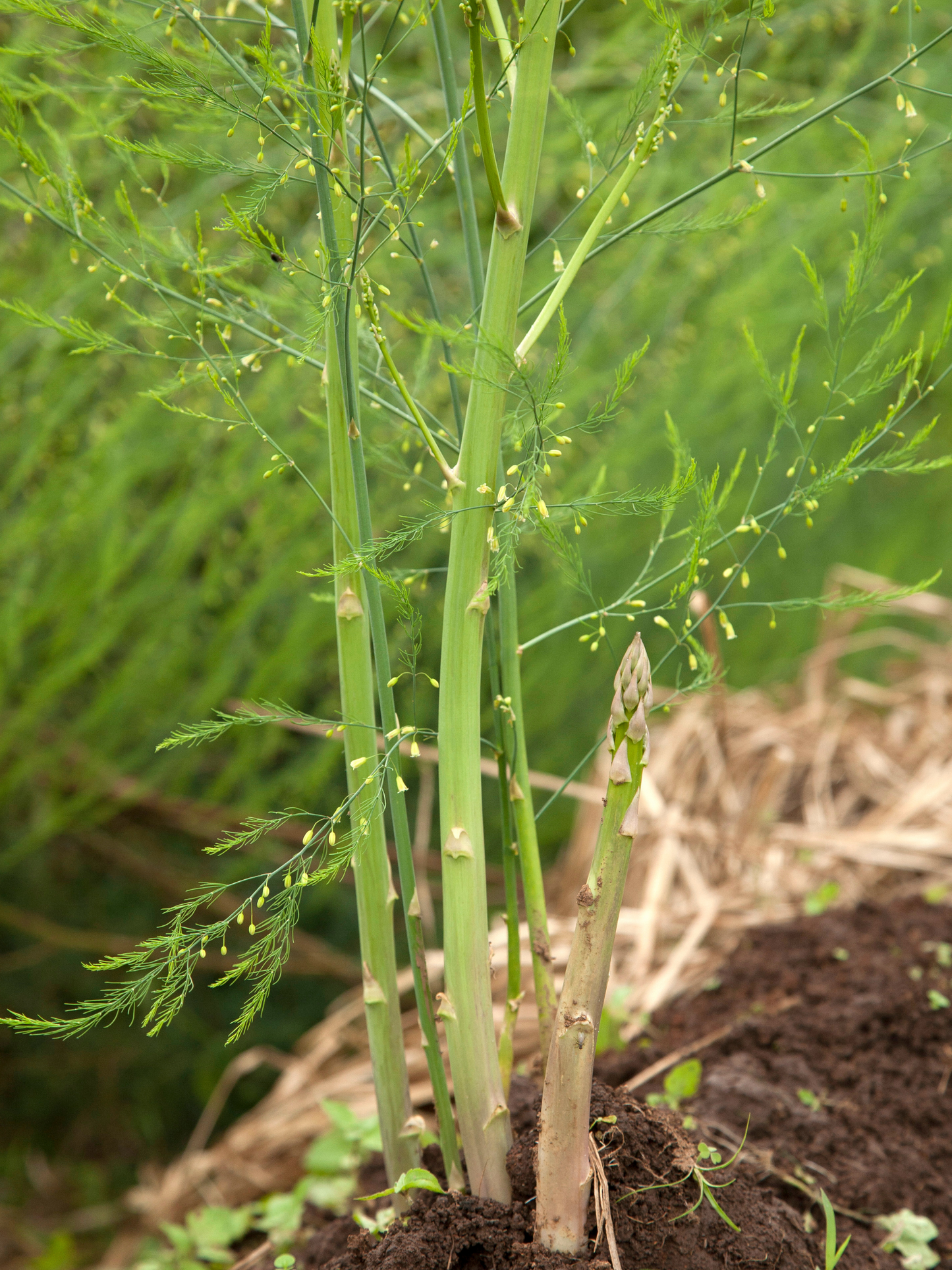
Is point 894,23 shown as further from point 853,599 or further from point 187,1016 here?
point 187,1016

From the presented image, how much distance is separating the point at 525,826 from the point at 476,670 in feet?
0.38

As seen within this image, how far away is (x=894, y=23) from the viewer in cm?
219

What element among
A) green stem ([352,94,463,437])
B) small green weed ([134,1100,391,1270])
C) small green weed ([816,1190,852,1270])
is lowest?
small green weed ([134,1100,391,1270])

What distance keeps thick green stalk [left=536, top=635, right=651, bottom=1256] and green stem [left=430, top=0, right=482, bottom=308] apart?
0.82 feet

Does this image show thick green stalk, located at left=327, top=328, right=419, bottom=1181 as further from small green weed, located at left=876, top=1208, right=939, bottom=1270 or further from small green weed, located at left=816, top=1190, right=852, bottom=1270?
small green weed, located at left=876, top=1208, right=939, bottom=1270

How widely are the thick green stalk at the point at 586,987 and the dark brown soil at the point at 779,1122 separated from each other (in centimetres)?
3

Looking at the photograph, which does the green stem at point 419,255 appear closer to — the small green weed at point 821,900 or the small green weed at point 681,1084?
the small green weed at point 681,1084

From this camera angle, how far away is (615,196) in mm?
505

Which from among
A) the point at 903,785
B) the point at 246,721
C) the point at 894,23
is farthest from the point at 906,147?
the point at 894,23

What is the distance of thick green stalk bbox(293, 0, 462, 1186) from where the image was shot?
510 millimetres

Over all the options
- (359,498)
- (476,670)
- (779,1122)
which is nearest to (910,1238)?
(779,1122)

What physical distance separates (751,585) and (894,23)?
128 cm

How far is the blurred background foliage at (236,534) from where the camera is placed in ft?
4.77

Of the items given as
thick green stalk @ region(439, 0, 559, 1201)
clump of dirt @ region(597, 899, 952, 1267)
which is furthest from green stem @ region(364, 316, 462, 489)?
clump of dirt @ region(597, 899, 952, 1267)
